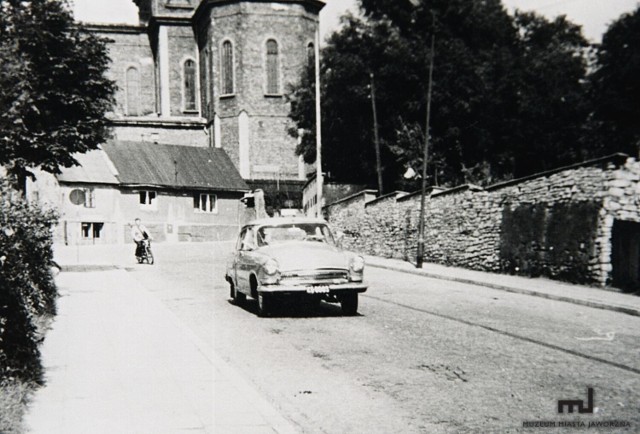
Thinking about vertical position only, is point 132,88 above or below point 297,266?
above

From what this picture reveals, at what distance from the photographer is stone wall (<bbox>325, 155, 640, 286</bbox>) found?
18.1 metres

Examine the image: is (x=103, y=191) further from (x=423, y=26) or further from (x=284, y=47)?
(x=423, y=26)

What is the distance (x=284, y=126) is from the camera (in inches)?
2258

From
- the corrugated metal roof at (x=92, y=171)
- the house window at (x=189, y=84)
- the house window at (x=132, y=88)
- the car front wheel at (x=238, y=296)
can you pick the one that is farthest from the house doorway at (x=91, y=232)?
the car front wheel at (x=238, y=296)

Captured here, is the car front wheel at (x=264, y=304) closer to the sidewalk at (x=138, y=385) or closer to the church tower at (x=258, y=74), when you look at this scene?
the sidewalk at (x=138, y=385)

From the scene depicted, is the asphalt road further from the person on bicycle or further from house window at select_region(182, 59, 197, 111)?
house window at select_region(182, 59, 197, 111)

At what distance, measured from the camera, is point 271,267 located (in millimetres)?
12125

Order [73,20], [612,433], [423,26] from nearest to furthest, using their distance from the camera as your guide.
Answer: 1. [612,433]
2. [73,20]
3. [423,26]

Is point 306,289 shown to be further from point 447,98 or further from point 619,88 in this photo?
point 619,88

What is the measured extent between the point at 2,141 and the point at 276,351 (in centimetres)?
811

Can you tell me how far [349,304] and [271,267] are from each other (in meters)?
1.62

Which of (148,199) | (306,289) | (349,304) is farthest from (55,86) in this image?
(148,199)

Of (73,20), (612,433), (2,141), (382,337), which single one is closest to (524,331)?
A: (382,337)

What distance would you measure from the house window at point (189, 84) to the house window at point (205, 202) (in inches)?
530
